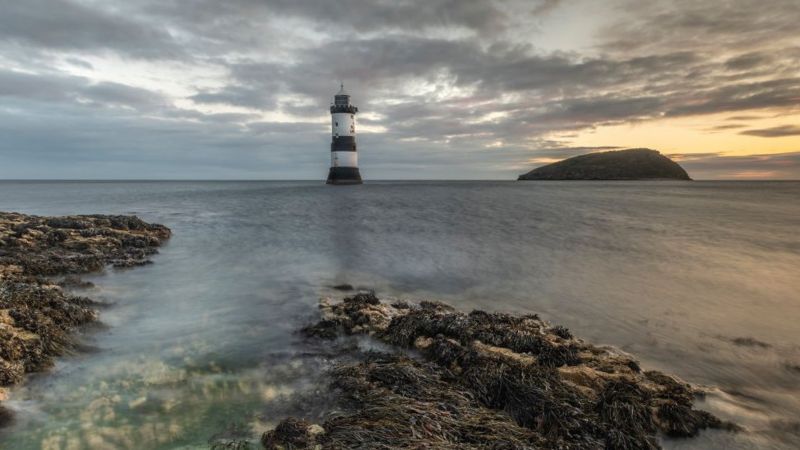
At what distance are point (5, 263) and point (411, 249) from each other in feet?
44.1

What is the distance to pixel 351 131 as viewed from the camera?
57.2 m

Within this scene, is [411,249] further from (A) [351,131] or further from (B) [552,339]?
(A) [351,131]

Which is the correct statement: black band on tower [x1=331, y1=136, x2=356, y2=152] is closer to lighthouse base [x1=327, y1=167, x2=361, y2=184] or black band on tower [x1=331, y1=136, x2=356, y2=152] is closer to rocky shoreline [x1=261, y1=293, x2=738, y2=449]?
lighthouse base [x1=327, y1=167, x2=361, y2=184]

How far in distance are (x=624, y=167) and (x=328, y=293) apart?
179260 mm

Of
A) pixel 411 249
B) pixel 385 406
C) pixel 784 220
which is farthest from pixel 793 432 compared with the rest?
pixel 784 220

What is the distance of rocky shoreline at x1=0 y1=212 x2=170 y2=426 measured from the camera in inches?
234

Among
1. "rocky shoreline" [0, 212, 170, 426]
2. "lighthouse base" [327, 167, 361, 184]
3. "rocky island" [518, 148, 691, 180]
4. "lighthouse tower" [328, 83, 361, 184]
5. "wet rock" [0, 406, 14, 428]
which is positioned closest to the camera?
"wet rock" [0, 406, 14, 428]

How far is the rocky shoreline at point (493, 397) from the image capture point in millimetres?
4246

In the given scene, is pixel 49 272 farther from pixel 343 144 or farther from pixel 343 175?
pixel 343 175

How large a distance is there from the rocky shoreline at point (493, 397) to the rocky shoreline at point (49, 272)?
3757 mm

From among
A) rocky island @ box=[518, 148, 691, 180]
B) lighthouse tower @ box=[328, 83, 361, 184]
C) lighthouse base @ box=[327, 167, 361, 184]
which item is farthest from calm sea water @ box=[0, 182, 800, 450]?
rocky island @ box=[518, 148, 691, 180]

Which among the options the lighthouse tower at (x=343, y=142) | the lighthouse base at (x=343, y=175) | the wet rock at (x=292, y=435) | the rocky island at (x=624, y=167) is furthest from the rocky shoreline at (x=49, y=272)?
the rocky island at (x=624, y=167)

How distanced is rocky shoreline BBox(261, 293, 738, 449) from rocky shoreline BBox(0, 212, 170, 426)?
3.76 metres

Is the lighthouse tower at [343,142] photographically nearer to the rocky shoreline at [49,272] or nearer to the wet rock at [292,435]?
the rocky shoreline at [49,272]
